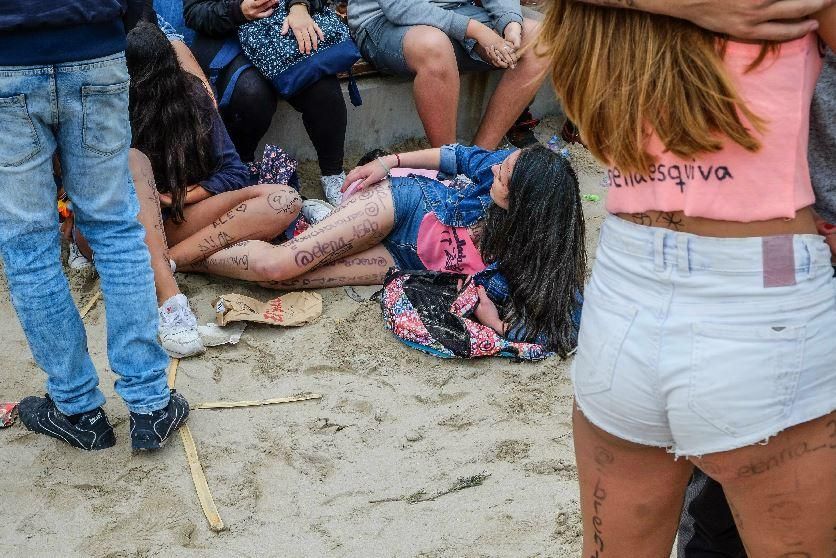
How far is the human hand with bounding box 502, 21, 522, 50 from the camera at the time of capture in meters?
4.89

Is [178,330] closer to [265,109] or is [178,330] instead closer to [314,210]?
[314,210]

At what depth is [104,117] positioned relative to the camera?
259 cm

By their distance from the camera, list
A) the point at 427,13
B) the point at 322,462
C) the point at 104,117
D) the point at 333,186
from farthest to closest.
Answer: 1. the point at 427,13
2. the point at 333,186
3. the point at 322,462
4. the point at 104,117

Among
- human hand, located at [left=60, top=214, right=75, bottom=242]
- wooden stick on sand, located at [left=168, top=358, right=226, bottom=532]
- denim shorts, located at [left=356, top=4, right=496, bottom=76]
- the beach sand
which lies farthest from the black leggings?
wooden stick on sand, located at [left=168, top=358, right=226, bottom=532]

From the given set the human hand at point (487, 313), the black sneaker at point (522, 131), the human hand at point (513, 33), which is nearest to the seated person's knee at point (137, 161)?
the human hand at point (487, 313)

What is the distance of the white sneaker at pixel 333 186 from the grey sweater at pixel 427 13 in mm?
852

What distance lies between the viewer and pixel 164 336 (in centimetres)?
349

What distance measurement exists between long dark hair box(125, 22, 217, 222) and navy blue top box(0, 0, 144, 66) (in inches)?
55.2

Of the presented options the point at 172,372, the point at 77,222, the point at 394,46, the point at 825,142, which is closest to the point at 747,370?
the point at 825,142

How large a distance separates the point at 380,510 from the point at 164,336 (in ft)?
3.89

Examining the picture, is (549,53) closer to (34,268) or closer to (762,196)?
(762,196)

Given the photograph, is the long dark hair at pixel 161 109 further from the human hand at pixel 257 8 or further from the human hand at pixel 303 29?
the human hand at pixel 303 29

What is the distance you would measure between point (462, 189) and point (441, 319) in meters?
0.64

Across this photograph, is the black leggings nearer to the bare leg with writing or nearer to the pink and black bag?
A: the bare leg with writing
